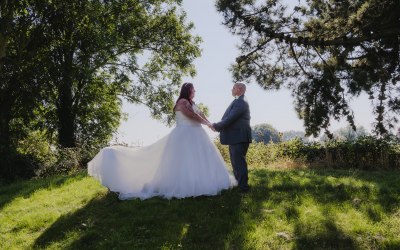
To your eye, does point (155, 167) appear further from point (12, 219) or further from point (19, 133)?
point (19, 133)

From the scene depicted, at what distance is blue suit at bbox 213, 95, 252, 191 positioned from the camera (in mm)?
9227

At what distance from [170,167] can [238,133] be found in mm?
1736

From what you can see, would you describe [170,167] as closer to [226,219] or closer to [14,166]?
[226,219]

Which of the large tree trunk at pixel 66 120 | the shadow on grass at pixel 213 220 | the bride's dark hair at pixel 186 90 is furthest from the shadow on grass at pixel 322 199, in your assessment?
the large tree trunk at pixel 66 120

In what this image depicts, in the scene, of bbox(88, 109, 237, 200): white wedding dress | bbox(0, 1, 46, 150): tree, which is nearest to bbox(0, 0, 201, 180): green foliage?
bbox(0, 1, 46, 150): tree

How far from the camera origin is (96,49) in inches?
890

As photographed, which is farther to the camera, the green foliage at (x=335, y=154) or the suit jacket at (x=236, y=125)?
the green foliage at (x=335, y=154)

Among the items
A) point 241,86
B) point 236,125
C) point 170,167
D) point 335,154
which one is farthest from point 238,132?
point 335,154

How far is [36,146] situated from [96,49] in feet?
21.3

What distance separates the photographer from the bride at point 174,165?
894 cm

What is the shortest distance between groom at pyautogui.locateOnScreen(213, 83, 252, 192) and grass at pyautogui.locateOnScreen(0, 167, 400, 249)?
0.46m

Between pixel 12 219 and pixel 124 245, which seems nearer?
pixel 124 245

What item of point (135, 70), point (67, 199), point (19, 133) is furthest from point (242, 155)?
point (135, 70)

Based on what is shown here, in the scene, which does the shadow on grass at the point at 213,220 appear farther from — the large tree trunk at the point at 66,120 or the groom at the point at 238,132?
the large tree trunk at the point at 66,120
